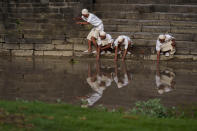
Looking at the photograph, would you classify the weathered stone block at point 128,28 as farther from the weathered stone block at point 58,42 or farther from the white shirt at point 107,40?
the weathered stone block at point 58,42

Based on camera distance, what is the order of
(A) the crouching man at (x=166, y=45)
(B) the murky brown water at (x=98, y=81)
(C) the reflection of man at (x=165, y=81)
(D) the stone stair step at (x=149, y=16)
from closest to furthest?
(B) the murky brown water at (x=98, y=81) < (C) the reflection of man at (x=165, y=81) < (A) the crouching man at (x=166, y=45) < (D) the stone stair step at (x=149, y=16)

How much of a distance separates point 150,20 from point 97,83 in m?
→ 5.80

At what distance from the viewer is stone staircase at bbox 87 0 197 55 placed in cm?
1549

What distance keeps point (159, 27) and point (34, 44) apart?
4677mm

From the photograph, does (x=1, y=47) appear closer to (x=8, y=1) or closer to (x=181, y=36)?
(x=8, y=1)

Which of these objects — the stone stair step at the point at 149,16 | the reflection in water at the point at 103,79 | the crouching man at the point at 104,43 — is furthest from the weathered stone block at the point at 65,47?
the reflection in water at the point at 103,79

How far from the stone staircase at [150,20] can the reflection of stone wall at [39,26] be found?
1110 mm

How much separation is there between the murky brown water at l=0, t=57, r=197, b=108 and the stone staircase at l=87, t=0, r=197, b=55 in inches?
31.0

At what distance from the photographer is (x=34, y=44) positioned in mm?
16969

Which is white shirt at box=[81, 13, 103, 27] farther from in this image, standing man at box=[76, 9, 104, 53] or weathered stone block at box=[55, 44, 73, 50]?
weathered stone block at box=[55, 44, 73, 50]

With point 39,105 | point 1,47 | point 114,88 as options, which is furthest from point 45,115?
point 1,47

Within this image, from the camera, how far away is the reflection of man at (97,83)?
9.74 metres

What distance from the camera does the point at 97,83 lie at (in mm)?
11578

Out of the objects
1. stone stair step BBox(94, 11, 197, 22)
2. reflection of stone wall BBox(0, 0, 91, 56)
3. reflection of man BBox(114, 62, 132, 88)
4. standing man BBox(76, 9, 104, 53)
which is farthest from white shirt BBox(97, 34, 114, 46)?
reflection of man BBox(114, 62, 132, 88)
